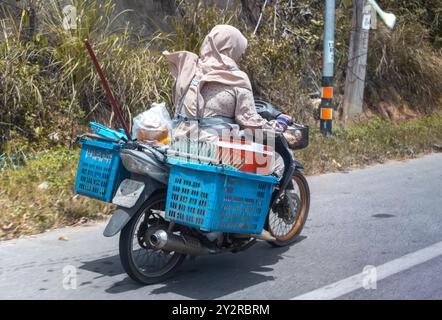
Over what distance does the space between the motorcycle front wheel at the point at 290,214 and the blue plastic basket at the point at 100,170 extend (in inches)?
57.8

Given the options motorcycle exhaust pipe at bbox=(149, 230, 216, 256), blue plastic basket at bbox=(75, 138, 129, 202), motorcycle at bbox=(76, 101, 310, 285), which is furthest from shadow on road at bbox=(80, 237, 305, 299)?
blue plastic basket at bbox=(75, 138, 129, 202)

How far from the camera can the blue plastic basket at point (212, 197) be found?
4.43 meters

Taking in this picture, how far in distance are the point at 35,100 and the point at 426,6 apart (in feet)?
37.0

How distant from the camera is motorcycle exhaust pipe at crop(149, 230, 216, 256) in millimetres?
4738

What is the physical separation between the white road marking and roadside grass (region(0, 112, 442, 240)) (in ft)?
8.89

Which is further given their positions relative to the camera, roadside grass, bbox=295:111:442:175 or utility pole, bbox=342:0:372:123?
utility pole, bbox=342:0:372:123

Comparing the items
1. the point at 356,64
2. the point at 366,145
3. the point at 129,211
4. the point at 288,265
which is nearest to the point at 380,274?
the point at 288,265

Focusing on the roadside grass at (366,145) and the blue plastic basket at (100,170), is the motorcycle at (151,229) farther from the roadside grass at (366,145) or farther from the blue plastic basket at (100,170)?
the roadside grass at (366,145)

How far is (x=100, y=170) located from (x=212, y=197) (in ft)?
3.18

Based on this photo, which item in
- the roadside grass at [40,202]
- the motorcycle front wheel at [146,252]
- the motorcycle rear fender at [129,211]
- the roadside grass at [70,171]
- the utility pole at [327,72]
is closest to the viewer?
the motorcycle rear fender at [129,211]

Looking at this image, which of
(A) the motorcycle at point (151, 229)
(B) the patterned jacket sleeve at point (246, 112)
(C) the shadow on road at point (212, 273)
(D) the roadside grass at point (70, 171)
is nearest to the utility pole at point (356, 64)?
(D) the roadside grass at point (70, 171)

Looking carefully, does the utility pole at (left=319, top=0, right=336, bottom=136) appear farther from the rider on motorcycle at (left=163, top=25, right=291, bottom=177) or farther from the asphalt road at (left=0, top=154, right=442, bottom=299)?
the rider on motorcycle at (left=163, top=25, right=291, bottom=177)

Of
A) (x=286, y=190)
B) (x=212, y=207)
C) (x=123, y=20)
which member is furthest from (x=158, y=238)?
(x=123, y=20)

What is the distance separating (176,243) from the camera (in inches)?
189
